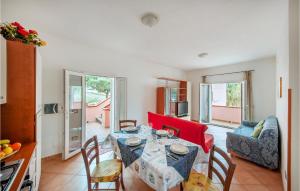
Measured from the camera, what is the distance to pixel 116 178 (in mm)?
1562

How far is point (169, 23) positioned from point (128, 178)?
2.73m

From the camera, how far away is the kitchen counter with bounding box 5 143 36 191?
95cm

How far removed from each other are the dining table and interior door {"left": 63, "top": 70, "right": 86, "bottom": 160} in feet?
5.04

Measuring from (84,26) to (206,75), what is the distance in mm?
5002

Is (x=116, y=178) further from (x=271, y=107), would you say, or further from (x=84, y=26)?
(x=271, y=107)

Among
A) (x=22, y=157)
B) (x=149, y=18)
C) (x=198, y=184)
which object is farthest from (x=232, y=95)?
(x=22, y=157)

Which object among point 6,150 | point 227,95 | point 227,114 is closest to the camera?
point 6,150

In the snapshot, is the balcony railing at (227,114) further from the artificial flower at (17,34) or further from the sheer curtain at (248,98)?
the artificial flower at (17,34)

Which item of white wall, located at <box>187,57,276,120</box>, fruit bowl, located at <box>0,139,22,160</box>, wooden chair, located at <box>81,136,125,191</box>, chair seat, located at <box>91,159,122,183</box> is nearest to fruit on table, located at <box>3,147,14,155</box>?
fruit bowl, located at <box>0,139,22,160</box>

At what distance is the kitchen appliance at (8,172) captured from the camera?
0.92 meters

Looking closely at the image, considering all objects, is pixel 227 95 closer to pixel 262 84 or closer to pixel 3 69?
pixel 262 84

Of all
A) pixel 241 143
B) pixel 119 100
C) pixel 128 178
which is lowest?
pixel 128 178

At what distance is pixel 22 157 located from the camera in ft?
4.19

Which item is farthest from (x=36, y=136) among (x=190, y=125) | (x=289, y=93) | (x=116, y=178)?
(x=289, y=93)
